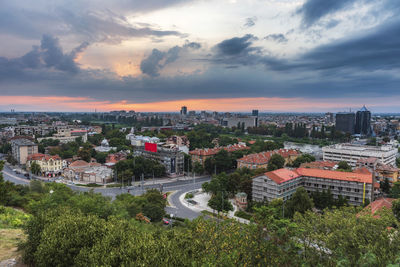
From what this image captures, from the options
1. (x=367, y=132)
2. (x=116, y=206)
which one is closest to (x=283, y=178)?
(x=116, y=206)

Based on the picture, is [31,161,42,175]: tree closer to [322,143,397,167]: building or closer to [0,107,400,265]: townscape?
[0,107,400,265]: townscape

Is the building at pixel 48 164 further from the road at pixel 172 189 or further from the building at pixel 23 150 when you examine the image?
the building at pixel 23 150

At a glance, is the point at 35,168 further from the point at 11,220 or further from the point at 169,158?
the point at 11,220

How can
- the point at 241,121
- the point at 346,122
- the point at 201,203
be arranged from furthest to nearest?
the point at 241,121
the point at 346,122
the point at 201,203

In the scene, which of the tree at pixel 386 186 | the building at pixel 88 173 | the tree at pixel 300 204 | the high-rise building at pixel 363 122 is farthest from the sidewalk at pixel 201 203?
the high-rise building at pixel 363 122

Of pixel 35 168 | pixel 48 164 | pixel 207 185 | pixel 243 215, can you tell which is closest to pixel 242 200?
pixel 243 215

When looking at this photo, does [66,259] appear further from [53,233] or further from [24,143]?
[24,143]
